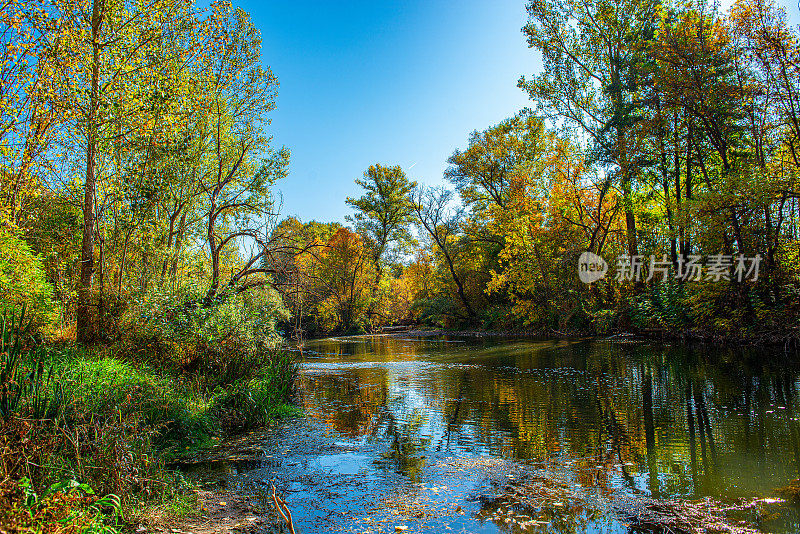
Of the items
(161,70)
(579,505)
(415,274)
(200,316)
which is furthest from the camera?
(415,274)

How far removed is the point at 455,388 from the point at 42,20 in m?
11.6

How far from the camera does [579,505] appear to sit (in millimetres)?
4434

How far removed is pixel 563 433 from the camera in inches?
275

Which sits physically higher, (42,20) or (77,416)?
(42,20)

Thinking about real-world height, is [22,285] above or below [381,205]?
below

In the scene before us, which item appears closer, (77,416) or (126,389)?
(77,416)

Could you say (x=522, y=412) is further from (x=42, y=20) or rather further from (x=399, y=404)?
(x=42, y=20)

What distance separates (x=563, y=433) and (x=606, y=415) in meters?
1.46

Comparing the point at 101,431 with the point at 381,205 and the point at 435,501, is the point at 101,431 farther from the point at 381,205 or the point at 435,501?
the point at 381,205

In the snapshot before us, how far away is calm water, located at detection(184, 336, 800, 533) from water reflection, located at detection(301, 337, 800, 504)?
1.0 inches

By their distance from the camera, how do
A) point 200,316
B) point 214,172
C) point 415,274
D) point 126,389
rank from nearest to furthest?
point 126,389, point 200,316, point 214,172, point 415,274

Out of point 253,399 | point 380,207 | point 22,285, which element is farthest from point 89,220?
point 380,207

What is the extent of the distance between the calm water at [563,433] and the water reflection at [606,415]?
3cm

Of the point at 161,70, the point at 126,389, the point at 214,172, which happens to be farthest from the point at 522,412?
the point at 214,172
